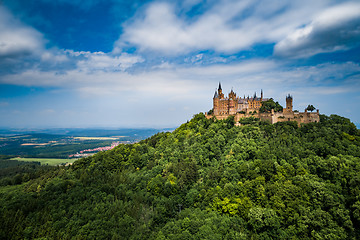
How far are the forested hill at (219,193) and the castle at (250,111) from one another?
3320mm

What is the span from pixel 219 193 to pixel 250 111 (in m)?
40.6

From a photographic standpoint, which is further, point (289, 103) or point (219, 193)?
point (289, 103)

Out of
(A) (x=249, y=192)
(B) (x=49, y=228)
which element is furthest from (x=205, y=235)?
(B) (x=49, y=228)

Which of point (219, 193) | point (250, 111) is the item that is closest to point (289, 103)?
point (250, 111)

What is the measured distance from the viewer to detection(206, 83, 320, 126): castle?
6856 cm

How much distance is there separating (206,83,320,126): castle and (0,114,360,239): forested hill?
3320 millimetres

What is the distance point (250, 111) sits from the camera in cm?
7781

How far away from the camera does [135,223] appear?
4678cm

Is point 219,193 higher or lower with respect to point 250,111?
lower

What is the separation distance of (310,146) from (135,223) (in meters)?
49.7

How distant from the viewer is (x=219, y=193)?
4744 cm

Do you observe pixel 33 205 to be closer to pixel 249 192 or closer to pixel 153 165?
pixel 153 165

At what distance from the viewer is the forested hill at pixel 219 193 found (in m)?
38.6

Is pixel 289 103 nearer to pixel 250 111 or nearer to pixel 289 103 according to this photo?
pixel 289 103
